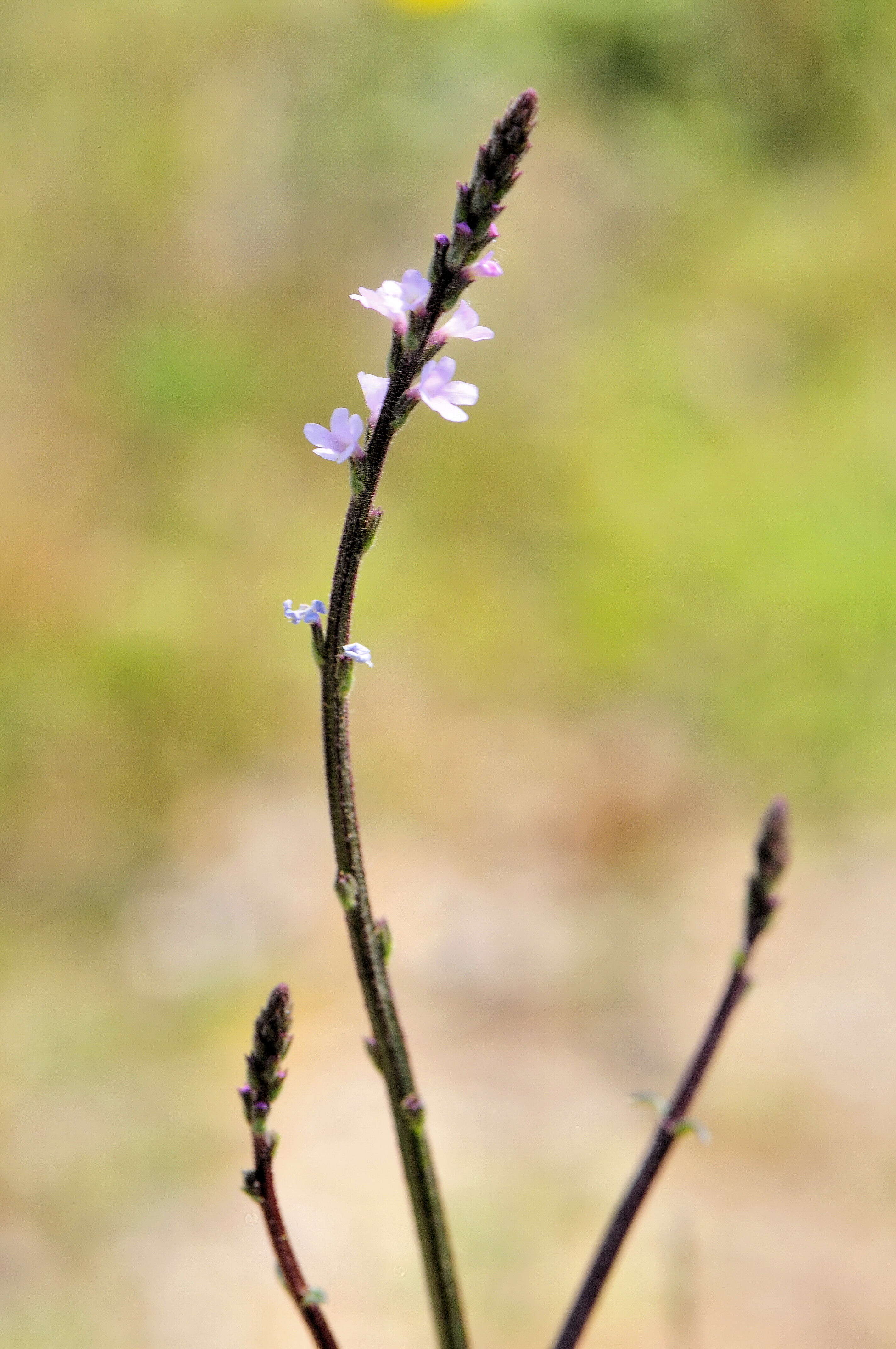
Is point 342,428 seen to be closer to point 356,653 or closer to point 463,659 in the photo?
point 356,653

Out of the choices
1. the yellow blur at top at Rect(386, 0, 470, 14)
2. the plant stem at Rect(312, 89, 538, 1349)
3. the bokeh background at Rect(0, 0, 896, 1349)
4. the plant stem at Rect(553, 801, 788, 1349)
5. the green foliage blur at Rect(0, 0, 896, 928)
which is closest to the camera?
the plant stem at Rect(312, 89, 538, 1349)

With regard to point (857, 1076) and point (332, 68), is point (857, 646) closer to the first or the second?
Answer: point (857, 1076)

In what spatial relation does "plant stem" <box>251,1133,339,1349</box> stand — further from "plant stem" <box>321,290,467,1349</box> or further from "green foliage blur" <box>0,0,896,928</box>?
"green foliage blur" <box>0,0,896,928</box>

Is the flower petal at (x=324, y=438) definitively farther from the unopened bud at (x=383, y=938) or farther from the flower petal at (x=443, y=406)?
the unopened bud at (x=383, y=938)

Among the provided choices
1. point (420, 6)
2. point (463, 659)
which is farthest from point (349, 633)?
point (420, 6)

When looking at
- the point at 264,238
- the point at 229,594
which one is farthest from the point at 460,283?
the point at 264,238

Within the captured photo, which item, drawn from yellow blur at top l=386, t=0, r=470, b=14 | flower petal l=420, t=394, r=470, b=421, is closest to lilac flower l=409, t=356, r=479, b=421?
flower petal l=420, t=394, r=470, b=421
